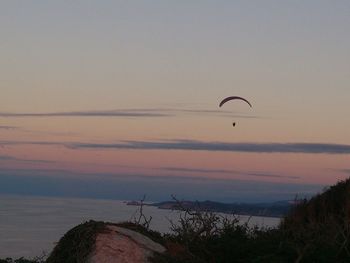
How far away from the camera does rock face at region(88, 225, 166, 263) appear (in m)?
11.8

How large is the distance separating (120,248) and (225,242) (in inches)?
73.0

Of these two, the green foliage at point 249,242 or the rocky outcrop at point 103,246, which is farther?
the rocky outcrop at point 103,246

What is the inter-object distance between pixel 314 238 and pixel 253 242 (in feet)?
3.42

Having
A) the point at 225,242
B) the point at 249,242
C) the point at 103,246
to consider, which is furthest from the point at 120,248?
the point at 249,242

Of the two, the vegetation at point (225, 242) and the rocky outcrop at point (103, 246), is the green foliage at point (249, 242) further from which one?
the rocky outcrop at point (103, 246)

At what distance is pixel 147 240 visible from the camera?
12547mm

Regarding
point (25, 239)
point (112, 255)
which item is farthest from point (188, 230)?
point (25, 239)

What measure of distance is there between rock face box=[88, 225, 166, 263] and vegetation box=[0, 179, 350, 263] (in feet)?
0.46

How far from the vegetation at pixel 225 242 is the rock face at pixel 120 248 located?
0.46 feet

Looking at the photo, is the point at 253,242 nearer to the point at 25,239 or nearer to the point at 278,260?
the point at 278,260

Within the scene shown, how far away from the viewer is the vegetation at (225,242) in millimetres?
11578

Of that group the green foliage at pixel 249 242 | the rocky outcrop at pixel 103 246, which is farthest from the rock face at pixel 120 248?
the green foliage at pixel 249 242

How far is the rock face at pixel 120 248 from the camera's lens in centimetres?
1179

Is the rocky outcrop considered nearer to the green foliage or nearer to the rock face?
the rock face
